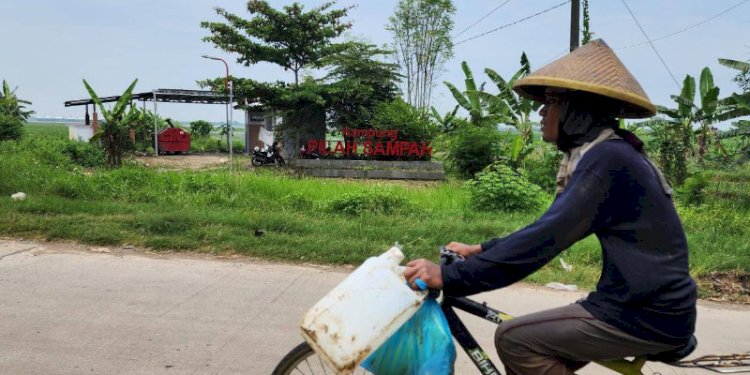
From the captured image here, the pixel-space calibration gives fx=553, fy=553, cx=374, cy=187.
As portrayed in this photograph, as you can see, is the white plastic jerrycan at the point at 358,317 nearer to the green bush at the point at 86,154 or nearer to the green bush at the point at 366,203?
the green bush at the point at 366,203

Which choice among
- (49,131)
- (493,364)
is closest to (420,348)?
(493,364)

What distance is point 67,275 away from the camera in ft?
16.3

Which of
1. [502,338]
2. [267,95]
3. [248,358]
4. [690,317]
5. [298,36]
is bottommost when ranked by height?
[248,358]

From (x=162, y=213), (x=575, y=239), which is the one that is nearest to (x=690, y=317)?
(x=575, y=239)

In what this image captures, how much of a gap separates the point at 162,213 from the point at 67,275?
220 centimetres

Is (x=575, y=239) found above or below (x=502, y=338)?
above

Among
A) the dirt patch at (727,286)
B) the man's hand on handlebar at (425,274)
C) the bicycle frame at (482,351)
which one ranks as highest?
the man's hand on handlebar at (425,274)

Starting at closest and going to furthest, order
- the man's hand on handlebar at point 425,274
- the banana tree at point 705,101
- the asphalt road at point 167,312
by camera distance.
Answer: the man's hand on handlebar at point 425,274 → the asphalt road at point 167,312 → the banana tree at point 705,101

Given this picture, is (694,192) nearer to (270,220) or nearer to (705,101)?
(705,101)

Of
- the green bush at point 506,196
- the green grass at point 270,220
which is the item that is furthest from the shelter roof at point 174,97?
the green bush at point 506,196

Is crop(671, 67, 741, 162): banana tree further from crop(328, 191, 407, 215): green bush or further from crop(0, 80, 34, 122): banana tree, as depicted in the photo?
crop(0, 80, 34, 122): banana tree

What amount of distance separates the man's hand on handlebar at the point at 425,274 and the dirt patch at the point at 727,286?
423 centimetres

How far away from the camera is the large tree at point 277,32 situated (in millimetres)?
19141

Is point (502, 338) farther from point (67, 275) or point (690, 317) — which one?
point (67, 275)
